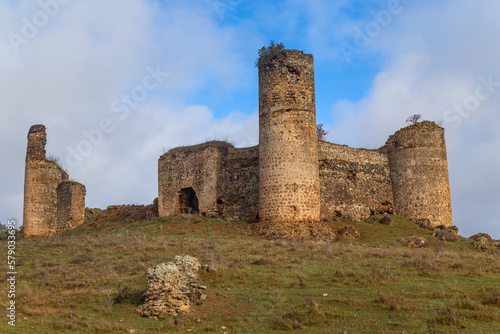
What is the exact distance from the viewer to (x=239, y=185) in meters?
25.2

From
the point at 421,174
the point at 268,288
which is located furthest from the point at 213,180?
the point at 268,288

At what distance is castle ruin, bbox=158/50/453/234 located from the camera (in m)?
22.2

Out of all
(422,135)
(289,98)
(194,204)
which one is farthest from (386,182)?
(194,204)

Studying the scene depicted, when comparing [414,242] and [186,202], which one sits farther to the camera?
[186,202]

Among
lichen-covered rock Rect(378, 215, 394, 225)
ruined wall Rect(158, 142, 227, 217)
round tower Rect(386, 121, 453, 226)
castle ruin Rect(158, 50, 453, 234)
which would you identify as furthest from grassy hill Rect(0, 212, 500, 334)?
round tower Rect(386, 121, 453, 226)

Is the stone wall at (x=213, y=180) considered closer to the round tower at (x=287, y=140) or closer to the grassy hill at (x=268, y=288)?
the round tower at (x=287, y=140)

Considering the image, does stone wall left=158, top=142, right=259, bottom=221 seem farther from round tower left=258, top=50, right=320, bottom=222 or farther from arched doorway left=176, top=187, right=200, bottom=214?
round tower left=258, top=50, right=320, bottom=222

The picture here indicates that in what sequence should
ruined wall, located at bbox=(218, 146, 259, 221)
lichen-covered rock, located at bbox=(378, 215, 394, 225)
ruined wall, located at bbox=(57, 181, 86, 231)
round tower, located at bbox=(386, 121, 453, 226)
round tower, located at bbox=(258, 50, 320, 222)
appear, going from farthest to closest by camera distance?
ruined wall, located at bbox=(57, 181, 86, 231), round tower, located at bbox=(386, 121, 453, 226), lichen-covered rock, located at bbox=(378, 215, 394, 225), ruined wall, located at bbox=(218, 146, 259, 221), round tower, located at bbox=(258, 50, 320, 222)

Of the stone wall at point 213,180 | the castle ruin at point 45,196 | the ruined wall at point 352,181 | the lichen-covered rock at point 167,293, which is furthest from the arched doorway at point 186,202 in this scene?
the lichen-covered rock at point 167,293

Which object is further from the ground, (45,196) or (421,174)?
(421,174)

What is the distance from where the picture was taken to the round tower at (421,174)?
26500 mm

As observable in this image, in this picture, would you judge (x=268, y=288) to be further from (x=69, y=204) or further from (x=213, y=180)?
(x=69, y=204)

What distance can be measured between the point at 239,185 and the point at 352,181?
564cm

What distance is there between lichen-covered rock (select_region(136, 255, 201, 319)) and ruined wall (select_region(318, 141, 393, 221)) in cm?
1317
